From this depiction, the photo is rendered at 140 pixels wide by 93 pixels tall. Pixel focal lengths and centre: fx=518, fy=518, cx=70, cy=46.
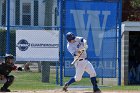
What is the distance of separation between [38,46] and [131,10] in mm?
14335

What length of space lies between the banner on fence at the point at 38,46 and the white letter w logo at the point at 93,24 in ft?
3.45

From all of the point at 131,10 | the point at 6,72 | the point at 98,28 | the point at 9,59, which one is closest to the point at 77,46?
the point at 9,59

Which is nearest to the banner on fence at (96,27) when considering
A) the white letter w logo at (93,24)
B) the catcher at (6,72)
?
the white letter w logo at (93,24)

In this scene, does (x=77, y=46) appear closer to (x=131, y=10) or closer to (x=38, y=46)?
(x=38, y=46)

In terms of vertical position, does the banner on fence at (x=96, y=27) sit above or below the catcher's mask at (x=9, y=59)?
above

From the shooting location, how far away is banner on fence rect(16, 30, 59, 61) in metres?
20.0

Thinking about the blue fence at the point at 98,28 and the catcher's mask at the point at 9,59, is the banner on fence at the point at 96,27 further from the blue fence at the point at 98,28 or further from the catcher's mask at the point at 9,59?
the catcher's mask at the point at 9,59

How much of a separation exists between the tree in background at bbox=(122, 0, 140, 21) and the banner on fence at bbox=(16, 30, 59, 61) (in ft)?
35.6

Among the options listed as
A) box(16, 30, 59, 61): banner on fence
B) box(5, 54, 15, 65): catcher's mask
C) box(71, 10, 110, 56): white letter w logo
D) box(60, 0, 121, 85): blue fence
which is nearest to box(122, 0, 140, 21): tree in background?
box(60, 0, 121, 85): blue fence

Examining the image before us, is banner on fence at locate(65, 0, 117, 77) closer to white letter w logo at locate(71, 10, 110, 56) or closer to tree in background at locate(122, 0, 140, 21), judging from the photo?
white letter w logo at locate(71, 10, 110, 56)

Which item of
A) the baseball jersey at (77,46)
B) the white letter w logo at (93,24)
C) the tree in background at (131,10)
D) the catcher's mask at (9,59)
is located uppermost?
the tree in background at (131,10)

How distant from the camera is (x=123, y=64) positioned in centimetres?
2192

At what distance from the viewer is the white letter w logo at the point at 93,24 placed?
20.5m

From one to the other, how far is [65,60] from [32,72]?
14.0 feet
